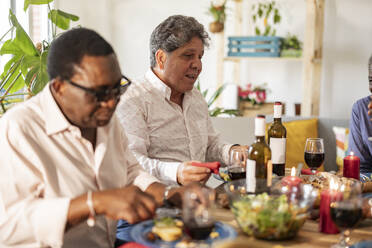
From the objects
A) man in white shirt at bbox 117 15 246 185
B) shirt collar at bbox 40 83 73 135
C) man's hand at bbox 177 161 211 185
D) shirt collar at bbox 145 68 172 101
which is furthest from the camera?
shirt collar at bbox 145 68 172 101

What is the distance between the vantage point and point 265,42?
4.46 m

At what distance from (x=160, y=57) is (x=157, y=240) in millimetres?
1252

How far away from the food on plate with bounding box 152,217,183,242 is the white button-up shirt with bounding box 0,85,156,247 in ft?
0.79

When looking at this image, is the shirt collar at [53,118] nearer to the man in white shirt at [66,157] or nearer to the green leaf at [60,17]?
the man in white shirt at [66,157]

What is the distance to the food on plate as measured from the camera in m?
1.21

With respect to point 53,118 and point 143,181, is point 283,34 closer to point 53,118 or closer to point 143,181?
point 143,181

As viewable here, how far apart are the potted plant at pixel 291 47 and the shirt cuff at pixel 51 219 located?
3529mm

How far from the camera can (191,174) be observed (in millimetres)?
1786

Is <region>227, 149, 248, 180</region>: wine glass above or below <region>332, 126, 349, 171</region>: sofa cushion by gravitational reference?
above

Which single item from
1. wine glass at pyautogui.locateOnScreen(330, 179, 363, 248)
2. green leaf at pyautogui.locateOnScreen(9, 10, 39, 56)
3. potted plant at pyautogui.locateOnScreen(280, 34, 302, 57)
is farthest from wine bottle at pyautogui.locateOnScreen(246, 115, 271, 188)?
potted plant at pyautogui.locateOnScreen(280, 34, 302, 57)

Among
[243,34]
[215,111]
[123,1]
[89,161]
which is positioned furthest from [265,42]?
[89,161]

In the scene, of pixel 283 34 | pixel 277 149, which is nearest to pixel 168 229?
pixel 277 149

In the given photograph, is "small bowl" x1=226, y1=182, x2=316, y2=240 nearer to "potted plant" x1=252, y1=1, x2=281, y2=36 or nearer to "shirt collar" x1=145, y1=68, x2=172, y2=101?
"shirt collar" x1=145, y1=68, x2=172, y2=101

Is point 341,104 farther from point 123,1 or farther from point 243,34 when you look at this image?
point 123,1
